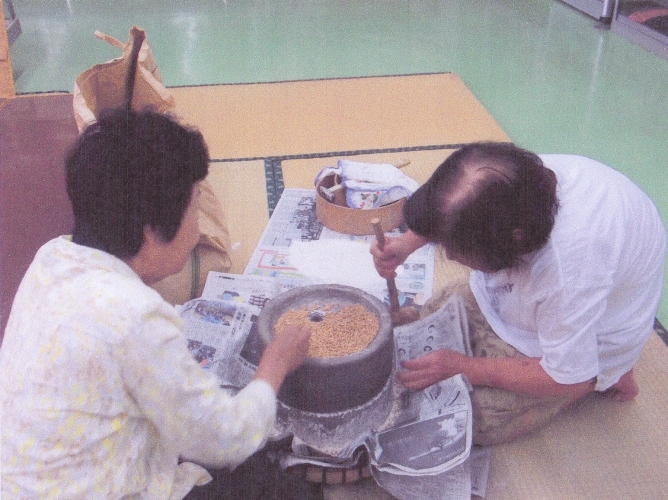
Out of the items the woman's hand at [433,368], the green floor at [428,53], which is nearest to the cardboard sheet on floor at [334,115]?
the green floor at [428,53]

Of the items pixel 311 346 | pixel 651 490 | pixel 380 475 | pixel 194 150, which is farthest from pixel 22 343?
pixel 651 490

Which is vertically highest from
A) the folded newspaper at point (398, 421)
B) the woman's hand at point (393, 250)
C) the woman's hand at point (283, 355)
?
Result: the woman's hand at point (283, 355)

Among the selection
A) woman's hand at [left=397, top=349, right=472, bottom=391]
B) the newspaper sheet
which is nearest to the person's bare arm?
woman's hand at [left=397, top=349, right=472, bottom=391]

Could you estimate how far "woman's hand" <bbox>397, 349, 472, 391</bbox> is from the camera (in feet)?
4.67

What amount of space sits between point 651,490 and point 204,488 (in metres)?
1.00

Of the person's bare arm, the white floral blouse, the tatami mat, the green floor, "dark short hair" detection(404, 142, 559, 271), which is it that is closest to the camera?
the white floral blouse

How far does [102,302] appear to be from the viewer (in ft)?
2.84

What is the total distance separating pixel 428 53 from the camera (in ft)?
13.8

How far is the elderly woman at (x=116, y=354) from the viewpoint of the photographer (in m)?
0.86

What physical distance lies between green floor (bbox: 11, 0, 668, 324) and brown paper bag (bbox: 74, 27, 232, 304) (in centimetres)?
175

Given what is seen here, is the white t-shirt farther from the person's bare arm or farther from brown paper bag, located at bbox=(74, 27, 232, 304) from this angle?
brown paper bag, located at bbox=(74, 27, 232, 304)

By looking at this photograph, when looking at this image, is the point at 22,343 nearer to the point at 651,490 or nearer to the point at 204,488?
the point at 204,488

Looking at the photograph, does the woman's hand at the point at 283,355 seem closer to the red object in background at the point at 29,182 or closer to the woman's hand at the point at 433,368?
the woman's hand at the point at 433,368

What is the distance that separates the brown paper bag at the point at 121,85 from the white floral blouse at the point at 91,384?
3.16 feet
